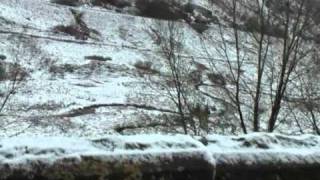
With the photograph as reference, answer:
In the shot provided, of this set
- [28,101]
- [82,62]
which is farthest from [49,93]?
[82,62]

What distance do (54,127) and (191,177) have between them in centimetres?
1744

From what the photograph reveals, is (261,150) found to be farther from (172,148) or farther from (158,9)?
(158,9)

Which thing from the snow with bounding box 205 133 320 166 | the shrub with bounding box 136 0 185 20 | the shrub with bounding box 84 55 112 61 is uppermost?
the snow with bounding box 205 133 320 166

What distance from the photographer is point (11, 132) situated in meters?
19.0

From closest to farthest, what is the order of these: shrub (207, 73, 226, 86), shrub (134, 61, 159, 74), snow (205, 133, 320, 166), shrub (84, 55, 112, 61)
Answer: snow (205, 133, 320, 166)
shrub (207, 73, 226, 86)
shrub (134, 61, 159, 74)
shrub (84, 55, 112, 61)

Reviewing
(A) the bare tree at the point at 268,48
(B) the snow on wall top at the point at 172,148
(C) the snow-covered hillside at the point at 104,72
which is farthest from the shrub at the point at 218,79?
(B) the snow on wall top at the point at 172,148

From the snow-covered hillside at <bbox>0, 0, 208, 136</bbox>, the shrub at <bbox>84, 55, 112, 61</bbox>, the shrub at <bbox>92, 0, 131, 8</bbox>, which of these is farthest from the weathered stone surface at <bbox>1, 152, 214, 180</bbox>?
the shrub at <bbox>92, 0, 131, 8</bbox>

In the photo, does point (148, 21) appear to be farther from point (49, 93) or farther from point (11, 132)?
point (11, 132)

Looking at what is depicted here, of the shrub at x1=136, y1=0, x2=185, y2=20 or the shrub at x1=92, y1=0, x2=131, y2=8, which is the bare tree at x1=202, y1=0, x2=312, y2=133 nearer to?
the shrub at x1=136, y1=0, x2=185, y2=20

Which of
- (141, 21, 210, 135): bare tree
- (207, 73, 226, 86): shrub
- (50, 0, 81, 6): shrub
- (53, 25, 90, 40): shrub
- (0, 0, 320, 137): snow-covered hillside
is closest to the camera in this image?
(141, 21, 210, 135): bare tree

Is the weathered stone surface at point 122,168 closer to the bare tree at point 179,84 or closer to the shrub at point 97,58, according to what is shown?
the bare tree at point 179,84

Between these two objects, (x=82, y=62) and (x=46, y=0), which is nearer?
(x=82, y=62)

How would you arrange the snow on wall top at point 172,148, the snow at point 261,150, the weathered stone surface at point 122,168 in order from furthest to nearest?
the snow at point 261,150
the snow on wall top at point 172,148
the weathered stone surface at point 122,168

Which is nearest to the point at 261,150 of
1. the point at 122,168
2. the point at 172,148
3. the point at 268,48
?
the point at 172,148
